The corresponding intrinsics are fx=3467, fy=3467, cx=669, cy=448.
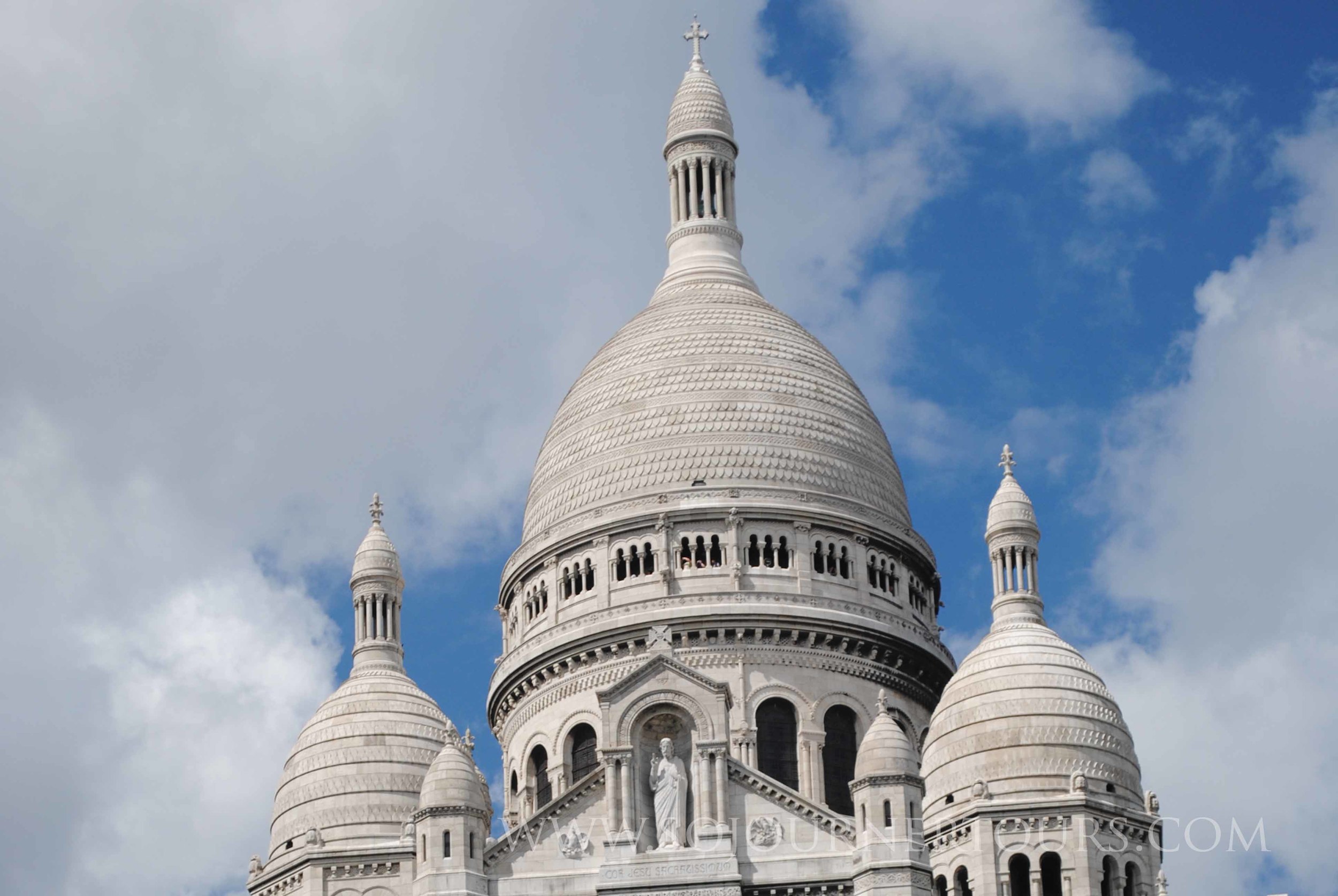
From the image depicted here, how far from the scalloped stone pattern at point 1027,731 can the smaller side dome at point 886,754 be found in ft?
17.9

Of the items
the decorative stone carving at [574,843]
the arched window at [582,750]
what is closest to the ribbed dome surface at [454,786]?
the decorative stone carving at [574,843]

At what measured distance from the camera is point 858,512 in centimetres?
9575

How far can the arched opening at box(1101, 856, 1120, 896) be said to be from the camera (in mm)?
82938

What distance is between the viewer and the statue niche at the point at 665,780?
7969cm

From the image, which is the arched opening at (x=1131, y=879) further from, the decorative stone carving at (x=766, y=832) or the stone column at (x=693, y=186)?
the stone column at (x=693, y=186)

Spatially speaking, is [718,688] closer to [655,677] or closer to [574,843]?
[655,677]

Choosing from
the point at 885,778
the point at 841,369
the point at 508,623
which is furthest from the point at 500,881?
the point at 841,369

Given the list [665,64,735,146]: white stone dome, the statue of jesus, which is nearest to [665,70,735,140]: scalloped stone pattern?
[665,64,735,146]: white stone dome

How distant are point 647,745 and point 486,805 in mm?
4359

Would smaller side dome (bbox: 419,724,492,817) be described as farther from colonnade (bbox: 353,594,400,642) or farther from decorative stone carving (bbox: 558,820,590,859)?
colonnade (bbox: 353,594,400,642)

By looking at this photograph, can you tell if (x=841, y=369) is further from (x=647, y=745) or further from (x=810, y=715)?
(x=647, y=745)

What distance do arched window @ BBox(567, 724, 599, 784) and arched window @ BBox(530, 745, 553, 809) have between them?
75cm

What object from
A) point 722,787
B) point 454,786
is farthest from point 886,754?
point 454,786

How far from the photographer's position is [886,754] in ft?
258
